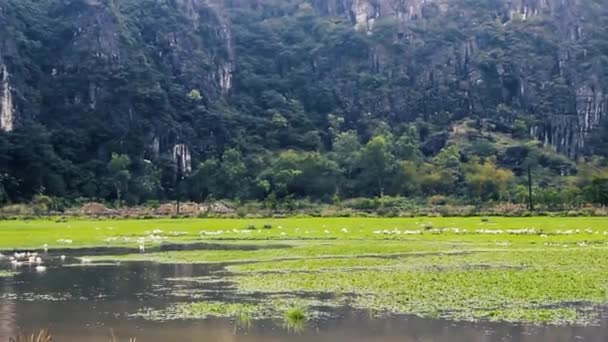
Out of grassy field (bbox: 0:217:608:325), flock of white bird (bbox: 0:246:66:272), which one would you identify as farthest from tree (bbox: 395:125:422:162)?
flock of white bird (bbox: 0:246:66:272)

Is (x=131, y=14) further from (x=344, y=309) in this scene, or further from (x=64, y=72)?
(x=344, y=309)

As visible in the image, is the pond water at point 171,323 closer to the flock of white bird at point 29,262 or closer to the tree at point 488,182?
the flock of white bird at point 29,262

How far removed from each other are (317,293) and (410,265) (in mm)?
8363

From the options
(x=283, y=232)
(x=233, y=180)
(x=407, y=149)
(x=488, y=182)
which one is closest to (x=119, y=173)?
(x=233, y=180)

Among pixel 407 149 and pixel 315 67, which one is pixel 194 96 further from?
pixel 407 149

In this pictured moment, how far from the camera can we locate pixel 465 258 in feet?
116

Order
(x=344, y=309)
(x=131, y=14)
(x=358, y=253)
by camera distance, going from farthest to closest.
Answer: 1. (x=131, y=14)
2. (x=358, y=253)
3. (x=344, y=309)

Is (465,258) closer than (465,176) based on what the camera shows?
Yes

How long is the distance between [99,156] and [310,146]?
114 feet

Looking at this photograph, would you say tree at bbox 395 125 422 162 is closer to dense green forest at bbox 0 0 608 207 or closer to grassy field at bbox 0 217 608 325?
dense green forest at bbox 0 0 608 207

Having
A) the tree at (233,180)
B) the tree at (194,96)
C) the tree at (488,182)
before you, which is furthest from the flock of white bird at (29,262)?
the tree at (194,96)

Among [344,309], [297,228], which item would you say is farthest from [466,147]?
[344,309]

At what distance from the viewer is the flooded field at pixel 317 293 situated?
1927cm

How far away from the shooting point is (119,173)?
126m
